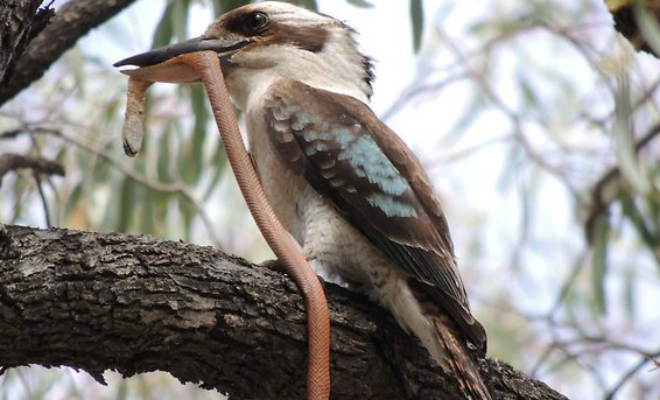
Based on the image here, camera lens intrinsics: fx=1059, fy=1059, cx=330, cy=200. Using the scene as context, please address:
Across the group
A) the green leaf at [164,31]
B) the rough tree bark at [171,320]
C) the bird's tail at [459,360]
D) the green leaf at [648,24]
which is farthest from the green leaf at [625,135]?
the green leaf at [164,31]

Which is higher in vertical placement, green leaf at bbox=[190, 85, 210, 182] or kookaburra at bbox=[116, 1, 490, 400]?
green leaf at bbox=[190, 85, 210, 182]

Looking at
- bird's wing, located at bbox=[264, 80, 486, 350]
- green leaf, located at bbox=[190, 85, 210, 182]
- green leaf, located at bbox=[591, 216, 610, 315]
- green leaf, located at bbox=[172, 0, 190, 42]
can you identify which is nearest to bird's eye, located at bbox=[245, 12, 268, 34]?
bird's wing, located at bbox=[264, 80, 486, 350]

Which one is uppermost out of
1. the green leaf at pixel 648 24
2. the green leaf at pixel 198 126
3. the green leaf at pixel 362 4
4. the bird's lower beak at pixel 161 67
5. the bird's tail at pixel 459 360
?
the green leaf at pixel 198 126

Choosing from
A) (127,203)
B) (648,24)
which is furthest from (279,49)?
(127,203)

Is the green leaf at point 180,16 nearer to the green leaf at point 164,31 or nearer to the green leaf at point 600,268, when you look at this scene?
the green leaf at point 164,31

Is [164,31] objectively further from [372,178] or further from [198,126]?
[372,178]

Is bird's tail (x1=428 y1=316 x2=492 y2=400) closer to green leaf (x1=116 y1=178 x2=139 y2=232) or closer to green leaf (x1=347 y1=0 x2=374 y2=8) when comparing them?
green leaf (x1=347 y1=0 x2=374 y2=8)

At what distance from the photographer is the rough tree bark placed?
1.80 meters

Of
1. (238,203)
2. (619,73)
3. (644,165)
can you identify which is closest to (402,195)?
(619,73)

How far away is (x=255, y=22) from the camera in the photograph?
291cm

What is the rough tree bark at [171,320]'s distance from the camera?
5.91 feet

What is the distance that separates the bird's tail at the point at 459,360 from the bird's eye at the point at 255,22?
1.05 meters

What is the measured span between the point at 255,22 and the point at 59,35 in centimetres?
56

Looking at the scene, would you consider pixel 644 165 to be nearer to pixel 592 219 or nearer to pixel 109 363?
pixel 592 219
